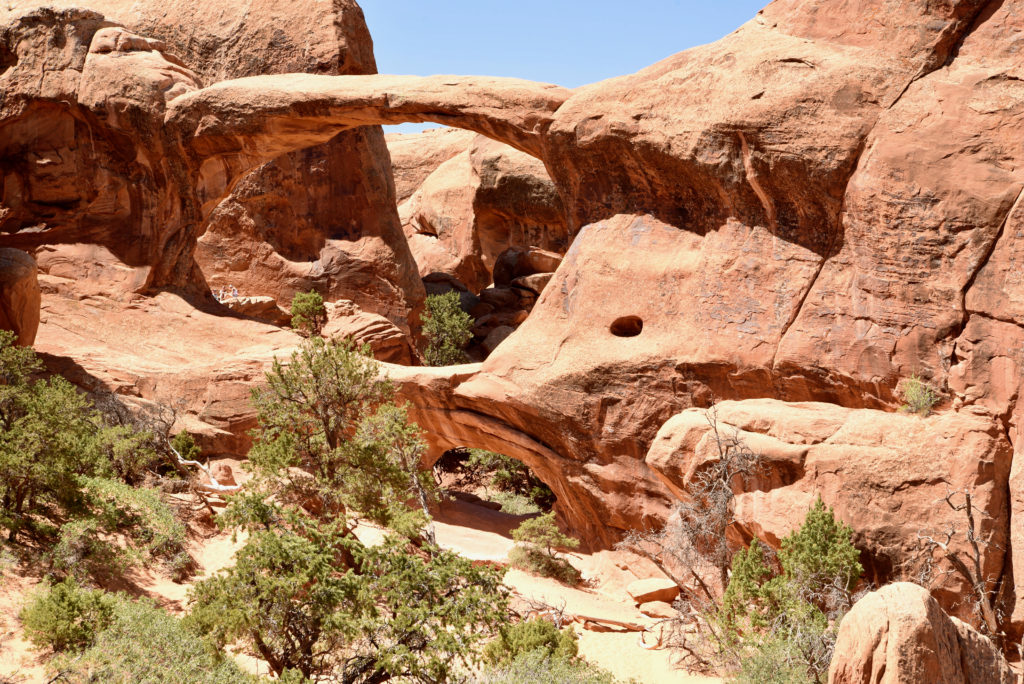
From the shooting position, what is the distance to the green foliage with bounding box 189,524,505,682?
438 inches

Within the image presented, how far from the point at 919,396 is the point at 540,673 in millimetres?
7912

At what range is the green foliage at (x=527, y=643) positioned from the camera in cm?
1353

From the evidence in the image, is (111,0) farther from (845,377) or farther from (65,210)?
(845,377)

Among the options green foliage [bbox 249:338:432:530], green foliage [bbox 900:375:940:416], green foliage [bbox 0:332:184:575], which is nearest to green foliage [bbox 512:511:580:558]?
green foliage [bbox 249:338:432:530]

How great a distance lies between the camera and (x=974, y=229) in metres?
15.9

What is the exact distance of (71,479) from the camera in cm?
1590

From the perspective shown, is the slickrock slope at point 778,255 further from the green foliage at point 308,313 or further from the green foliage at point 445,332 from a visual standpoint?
the green foliage at point 445,332

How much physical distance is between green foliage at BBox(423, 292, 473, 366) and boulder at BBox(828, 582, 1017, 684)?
21091mm

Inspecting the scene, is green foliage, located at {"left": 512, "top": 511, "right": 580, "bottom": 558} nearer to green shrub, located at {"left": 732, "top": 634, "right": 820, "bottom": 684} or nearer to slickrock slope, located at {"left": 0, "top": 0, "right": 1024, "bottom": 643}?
slickrock slope, located at {"left": 0, "top": 0, "right": 1024, "bottom": 643}

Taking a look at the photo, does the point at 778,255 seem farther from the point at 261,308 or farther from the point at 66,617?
the point at 261,308

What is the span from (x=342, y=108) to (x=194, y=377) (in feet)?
23.1

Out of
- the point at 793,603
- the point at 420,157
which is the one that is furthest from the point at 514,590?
the point at 420,157

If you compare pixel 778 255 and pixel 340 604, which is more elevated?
pixel 778 255

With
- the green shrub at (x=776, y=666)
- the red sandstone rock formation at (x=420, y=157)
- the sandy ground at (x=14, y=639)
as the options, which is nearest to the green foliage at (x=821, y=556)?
the green shrub at (x=776, y=666)
